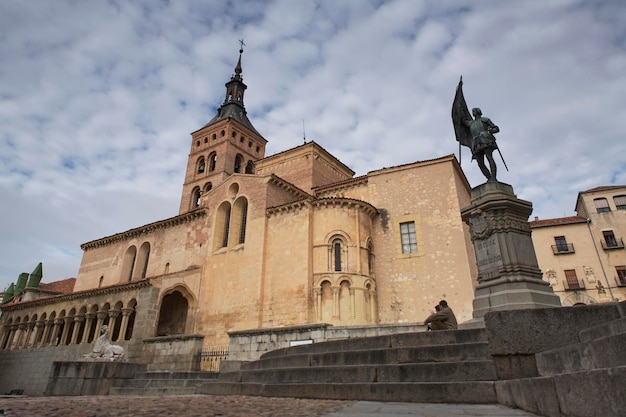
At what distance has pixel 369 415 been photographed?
4.35 m

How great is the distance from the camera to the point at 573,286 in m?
28.6

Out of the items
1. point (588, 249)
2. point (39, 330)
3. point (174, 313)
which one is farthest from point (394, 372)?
point (39, 330)

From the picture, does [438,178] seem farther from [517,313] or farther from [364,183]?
[517,313]

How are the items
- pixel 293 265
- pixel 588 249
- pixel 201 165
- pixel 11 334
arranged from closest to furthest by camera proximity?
pixel 293 265 < pixel 588 249 < pixel 11 334 < pixel 201 165

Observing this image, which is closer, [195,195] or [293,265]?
[293,265]

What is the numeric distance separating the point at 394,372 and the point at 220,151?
39.3m

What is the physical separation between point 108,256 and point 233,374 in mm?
27666

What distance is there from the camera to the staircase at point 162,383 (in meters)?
12.3

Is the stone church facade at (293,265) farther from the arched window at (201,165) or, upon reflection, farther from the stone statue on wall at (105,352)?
the arched window at (201,165)

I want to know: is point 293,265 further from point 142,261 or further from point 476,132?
point 142,261

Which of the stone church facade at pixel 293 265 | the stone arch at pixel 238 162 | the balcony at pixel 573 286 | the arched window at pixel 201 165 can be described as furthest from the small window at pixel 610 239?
the arched window at pixel 201 165

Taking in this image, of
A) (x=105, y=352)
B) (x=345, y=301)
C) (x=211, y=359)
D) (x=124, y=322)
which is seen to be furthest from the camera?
(x=124, y=322)

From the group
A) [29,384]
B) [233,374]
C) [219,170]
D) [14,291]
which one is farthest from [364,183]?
[14,291]

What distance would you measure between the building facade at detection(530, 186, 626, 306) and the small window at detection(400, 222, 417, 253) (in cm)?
1460
